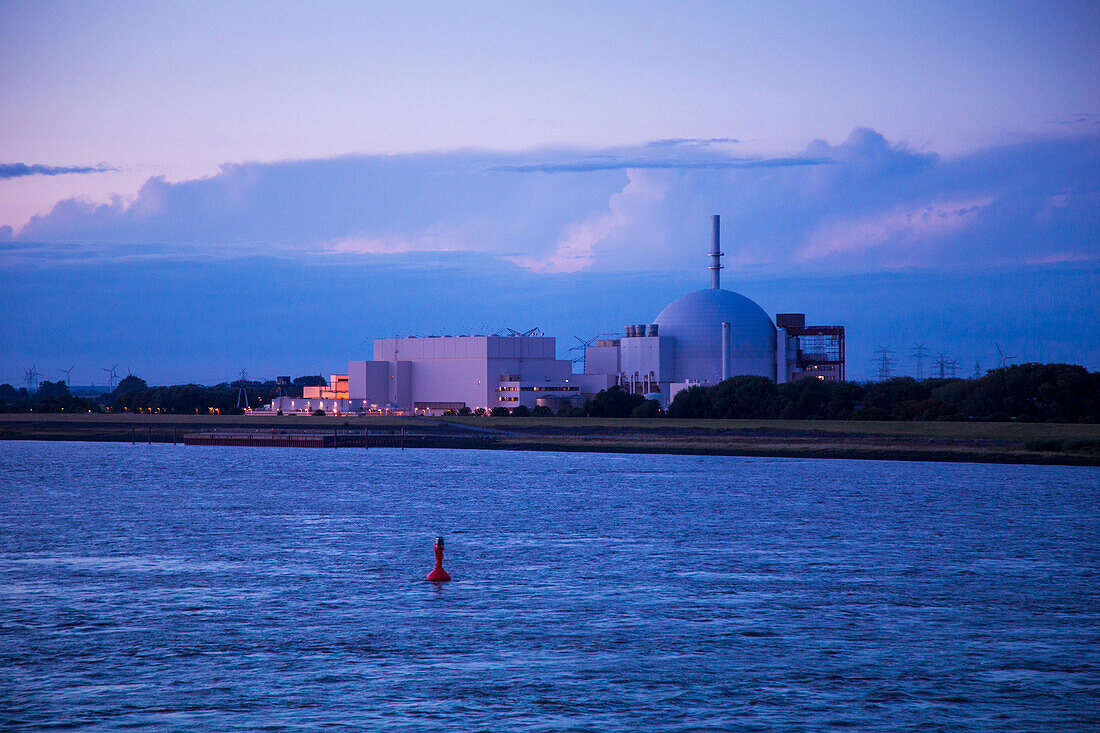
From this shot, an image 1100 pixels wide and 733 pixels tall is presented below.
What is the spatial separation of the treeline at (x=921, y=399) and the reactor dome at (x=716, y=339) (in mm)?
23918

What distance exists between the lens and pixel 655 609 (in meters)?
24.0

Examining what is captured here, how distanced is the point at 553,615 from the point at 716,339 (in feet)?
418

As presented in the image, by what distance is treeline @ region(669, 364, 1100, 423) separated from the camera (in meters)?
95.4

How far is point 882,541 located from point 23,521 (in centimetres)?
3012

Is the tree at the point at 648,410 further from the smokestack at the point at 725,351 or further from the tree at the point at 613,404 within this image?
the smokestack at the point at 725,351

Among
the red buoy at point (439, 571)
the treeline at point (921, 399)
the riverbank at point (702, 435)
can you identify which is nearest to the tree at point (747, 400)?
the treeline at point (921, 399)

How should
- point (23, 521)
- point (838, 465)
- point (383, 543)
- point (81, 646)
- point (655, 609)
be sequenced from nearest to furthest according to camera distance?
point (81, 646), point (655, 609), point (383, 543), point (23, 521), point (838, 465)

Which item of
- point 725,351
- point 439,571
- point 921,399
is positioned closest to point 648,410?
point 725,351

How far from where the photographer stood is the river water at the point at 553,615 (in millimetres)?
16391

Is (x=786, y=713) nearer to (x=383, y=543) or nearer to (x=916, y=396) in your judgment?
(x=383, y=543)

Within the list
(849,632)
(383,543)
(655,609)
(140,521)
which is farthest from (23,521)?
(849,632)

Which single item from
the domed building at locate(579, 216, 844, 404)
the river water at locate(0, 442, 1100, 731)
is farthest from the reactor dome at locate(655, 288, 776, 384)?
the river water at locate(0, 442, 1100, 731)

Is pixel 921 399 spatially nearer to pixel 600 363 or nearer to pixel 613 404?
pixel 613 404

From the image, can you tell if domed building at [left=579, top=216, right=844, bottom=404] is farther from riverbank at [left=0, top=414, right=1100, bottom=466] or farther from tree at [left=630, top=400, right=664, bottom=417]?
riverbank at [left=0, top=414, right=1100, bottom=466]
